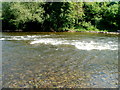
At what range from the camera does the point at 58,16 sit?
1022 inches

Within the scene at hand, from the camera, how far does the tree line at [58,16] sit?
2383 centimetres

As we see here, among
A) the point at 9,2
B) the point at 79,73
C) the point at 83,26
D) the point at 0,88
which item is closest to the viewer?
the point at 0,88

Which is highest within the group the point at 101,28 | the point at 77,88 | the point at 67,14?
the point at 67,14

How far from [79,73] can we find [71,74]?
347mm

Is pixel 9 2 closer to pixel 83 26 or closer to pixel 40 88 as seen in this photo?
pixel 83 26

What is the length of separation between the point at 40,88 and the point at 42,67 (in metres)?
1.93

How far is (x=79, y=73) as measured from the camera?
567 centimetres

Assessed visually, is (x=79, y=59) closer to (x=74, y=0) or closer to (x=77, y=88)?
(x=77, y=88)

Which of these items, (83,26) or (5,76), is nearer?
(5,76)

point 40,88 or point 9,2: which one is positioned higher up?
point 9,2

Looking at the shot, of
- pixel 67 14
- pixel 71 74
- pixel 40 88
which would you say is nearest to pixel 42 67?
pixel 71 74

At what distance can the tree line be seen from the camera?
78.2 feet

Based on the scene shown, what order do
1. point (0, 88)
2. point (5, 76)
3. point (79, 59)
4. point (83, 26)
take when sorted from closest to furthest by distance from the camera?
point (0, 88)
point (5, 76)
point (79, 59)
point (83, 26)

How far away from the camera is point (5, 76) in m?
5.22
